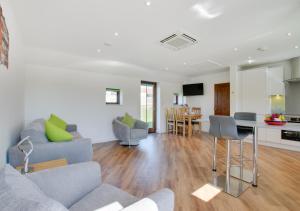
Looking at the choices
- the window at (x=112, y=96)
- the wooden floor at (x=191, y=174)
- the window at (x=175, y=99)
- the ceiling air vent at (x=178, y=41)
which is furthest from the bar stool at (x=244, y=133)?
the window at (x=175, y=99)

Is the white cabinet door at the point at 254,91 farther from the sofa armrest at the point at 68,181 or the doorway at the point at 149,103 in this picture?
the sofa armrest at the point at 68,181

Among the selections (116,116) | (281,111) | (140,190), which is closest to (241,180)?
(140,190)

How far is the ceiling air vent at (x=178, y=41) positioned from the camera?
3051mm

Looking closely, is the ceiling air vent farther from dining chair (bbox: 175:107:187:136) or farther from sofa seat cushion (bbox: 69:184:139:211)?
dining chair (bbox: 175:107:187:136)

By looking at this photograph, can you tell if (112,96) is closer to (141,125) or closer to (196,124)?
(141,125)

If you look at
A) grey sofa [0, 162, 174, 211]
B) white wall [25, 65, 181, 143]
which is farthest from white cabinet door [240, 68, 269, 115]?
grey sofa [0, 162, 174, 211]

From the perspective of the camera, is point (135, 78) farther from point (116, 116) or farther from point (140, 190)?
point (140, 190)

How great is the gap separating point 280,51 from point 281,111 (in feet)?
5.65

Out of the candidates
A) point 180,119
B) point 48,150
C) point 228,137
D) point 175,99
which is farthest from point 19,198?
point 175,99

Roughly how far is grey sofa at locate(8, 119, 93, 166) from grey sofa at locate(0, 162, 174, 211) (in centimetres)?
118

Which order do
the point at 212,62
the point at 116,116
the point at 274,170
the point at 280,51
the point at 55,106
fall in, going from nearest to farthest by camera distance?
the point at 274,170 → the point at 280,51 → the point at 55,106 → the point at 212,62 → the point at 116,116

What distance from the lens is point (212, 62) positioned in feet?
16.7

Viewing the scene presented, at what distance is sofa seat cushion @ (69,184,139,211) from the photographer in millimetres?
1166

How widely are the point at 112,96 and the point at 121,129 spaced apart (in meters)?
1.46
